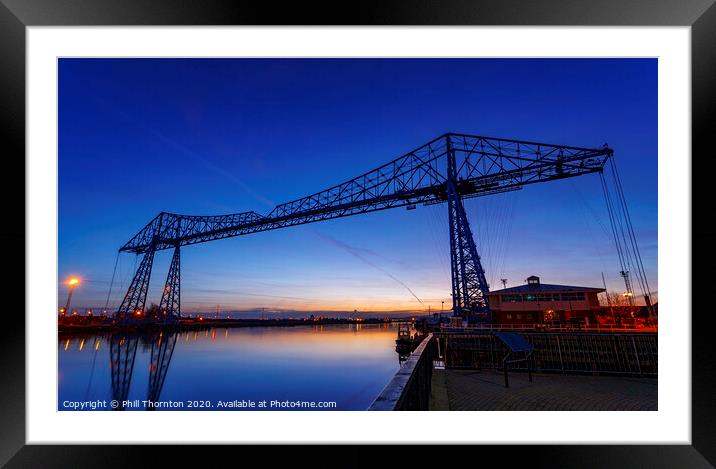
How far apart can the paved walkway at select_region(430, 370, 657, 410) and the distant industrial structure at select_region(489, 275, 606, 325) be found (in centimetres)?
662

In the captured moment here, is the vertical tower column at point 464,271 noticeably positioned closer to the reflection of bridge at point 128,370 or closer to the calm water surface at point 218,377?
the calm water surface at point 218,377

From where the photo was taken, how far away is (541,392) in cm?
663

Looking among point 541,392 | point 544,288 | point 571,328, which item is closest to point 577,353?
point 571,328

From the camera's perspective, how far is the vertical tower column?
13317mm

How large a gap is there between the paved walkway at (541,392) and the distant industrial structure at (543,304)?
6.62m

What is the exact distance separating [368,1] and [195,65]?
15.8 feet

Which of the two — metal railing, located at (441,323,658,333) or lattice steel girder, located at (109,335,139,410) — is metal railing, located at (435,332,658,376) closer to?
metal railing, located at (441,323,658,333)

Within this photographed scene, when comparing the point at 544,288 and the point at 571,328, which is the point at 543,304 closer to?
the point at 544,288

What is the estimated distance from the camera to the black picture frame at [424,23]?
301cm

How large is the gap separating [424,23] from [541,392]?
6.40 m

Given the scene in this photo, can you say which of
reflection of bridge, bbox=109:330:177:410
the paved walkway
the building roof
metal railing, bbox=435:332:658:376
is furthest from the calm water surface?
the building roof

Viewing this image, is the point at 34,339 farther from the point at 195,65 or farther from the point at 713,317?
the point at 713,317

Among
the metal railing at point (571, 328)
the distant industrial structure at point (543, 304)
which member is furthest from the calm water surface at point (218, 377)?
the distant industrial structure at point (543, 304)

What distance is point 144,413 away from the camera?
3.52 meters
